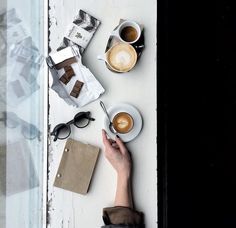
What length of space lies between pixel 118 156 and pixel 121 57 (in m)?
0.26

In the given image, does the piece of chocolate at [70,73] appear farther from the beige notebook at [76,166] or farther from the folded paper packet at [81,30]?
the beige notebook at [76,166]

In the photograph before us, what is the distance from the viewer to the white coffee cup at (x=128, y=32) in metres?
1.05

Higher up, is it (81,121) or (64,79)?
(64,79)

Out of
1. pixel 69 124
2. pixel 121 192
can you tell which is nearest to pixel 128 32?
pixel 69 124

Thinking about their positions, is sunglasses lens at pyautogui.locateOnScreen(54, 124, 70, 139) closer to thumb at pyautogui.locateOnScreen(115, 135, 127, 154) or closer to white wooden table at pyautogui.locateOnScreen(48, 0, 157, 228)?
white wooden table at pyautogui.locateOnScreen(48, 0, 157, 228)

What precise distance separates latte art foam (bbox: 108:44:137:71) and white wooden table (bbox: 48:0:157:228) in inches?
1.3

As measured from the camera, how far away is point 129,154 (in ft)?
3.49

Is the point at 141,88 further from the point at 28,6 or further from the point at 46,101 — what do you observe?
the point at 28,6

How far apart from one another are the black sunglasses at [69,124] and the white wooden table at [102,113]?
0.5 inches

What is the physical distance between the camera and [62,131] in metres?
1.07

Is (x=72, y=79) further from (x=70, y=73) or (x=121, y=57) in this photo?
(x=121, y=57)
